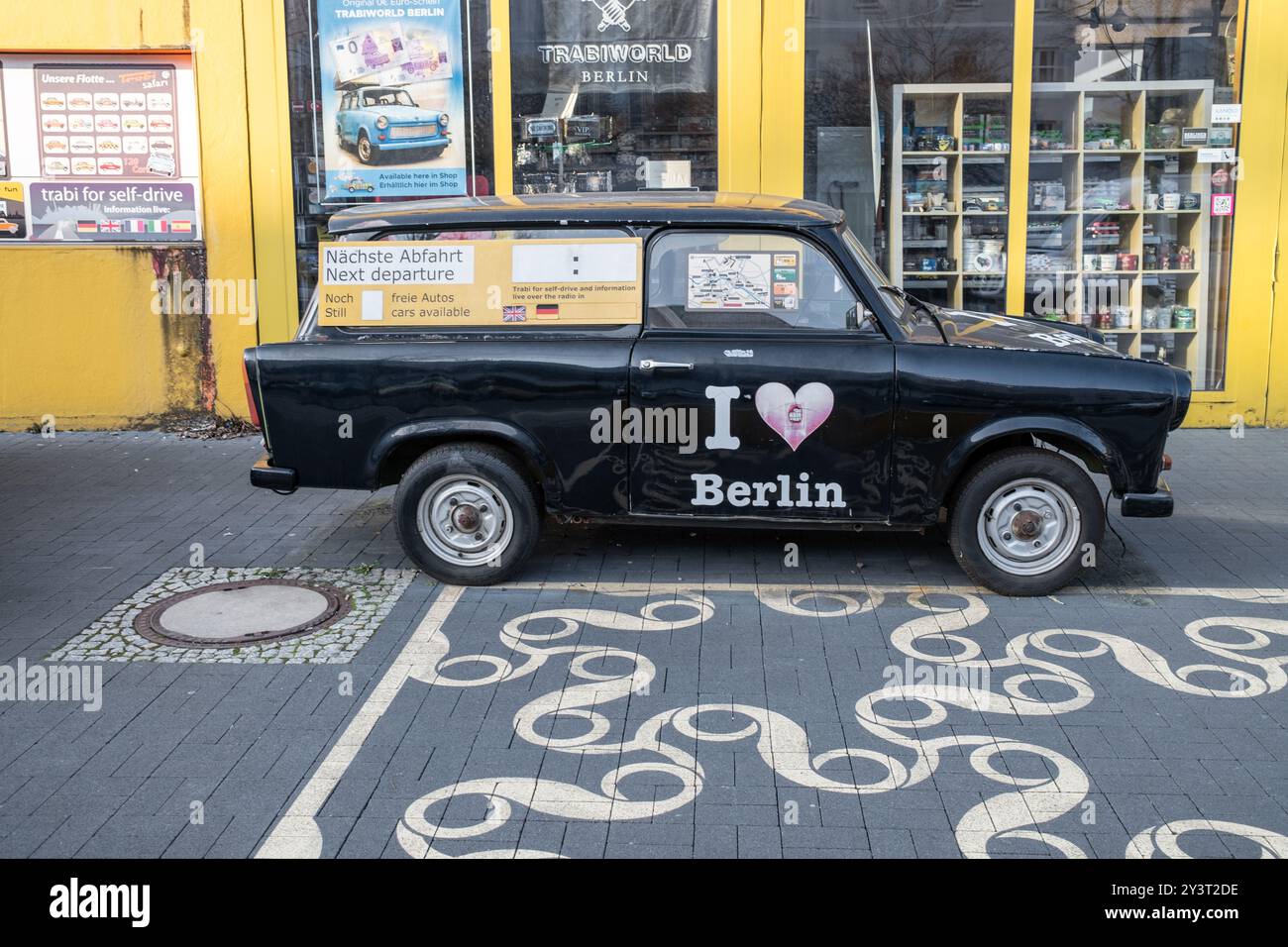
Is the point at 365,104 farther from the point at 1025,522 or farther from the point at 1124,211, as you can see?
the point at 1025,522

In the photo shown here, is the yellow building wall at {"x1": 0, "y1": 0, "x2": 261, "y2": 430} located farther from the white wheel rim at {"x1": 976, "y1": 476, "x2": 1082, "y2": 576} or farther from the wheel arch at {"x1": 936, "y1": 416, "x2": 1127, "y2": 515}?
the white wheel rim at {"x1": 976, "y1": 476, "x2": 1082, "y2": 576}

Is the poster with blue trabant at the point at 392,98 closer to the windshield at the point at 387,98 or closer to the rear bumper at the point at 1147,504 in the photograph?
the windshield at the point at 387,98

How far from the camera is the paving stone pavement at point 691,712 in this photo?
13.6 ft

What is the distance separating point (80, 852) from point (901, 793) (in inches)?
101

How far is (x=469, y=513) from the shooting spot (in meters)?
6.60

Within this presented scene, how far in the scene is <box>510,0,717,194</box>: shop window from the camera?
10.4m

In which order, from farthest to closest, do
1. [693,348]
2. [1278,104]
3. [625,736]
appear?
[1278,104] < [693,348] < [625,736]

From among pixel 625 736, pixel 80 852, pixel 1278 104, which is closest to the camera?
pixel 80 852

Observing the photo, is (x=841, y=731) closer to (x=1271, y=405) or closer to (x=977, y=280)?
(x=977, y=280)

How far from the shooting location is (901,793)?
438 centimetres

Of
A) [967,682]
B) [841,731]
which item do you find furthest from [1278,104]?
[841,731]

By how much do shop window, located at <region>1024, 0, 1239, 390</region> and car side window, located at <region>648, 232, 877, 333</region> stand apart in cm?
484

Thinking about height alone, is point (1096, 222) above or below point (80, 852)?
above

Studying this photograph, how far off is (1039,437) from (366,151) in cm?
629
